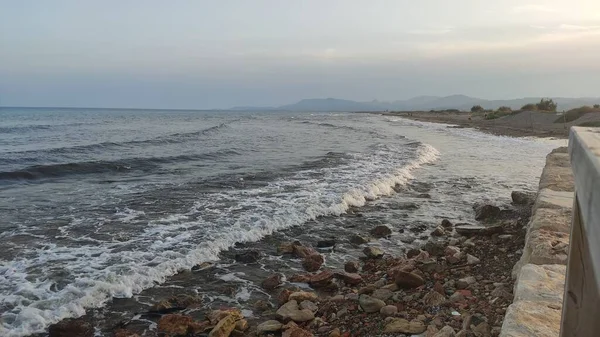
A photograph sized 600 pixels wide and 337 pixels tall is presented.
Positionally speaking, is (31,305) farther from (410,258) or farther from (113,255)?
(410,258)

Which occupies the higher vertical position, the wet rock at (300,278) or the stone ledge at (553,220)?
the stone ledge at (553,220)

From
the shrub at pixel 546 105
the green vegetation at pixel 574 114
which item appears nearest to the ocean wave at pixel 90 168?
the green vegetation at pixel 574 114

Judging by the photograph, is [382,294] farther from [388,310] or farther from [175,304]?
[175,304]

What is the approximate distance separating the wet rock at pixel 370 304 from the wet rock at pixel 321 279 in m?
1.03

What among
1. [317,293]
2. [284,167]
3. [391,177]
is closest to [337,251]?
[317,293]

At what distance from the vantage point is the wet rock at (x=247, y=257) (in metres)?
8.53

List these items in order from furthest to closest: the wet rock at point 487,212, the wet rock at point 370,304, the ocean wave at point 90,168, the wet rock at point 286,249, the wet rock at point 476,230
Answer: the ocean wave at point 90,168, the wet rock at point 487,212, the wet rock at point 476,230, the wet rock at point 286,249, the wet rock at point 370,304

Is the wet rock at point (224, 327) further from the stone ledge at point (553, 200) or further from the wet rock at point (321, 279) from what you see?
the stone ledge at point (553, 200)

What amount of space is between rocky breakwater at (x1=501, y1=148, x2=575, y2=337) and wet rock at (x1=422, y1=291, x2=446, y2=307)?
3.31 feet

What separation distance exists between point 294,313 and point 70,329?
9.36ft

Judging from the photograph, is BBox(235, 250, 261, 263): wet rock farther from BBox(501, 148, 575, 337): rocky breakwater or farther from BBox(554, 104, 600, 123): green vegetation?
BBox(554, 104, 600, 123): green vegetation

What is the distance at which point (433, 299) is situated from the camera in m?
6.17

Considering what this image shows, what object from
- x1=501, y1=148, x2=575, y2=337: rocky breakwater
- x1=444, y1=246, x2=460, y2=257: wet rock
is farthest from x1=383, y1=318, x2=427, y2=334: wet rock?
x1=444, y1=246, x2=460, y2=257: wet rock

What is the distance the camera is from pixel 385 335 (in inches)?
212
